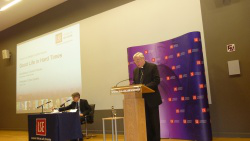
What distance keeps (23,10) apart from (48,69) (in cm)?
224

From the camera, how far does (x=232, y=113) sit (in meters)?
4.41

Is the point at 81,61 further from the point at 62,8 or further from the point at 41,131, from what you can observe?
the point at 41,131

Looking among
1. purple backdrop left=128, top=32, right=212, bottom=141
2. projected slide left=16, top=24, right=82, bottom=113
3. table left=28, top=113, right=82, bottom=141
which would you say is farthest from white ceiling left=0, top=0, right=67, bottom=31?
table left=28, top=113, right=82, bottom=141

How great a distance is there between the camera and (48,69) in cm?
784

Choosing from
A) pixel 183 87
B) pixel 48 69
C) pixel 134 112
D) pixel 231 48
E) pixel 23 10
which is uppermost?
pixel 23 10

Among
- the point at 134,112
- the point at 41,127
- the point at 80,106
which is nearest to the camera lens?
the point at 134,112

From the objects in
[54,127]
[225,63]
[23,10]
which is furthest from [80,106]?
[23,10]

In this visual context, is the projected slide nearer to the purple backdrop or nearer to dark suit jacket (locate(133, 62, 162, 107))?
Answer: the purple backdrop

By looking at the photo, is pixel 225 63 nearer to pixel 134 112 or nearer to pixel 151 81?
pixel 151 81

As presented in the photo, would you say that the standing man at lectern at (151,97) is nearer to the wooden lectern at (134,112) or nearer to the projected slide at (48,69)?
the wooden lectern at (134,112)

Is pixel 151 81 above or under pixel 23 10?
under

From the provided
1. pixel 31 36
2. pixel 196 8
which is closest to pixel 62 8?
pixel 31 36

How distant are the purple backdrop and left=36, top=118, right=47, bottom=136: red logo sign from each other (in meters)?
2.25

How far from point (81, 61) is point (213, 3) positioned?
3871 mm
